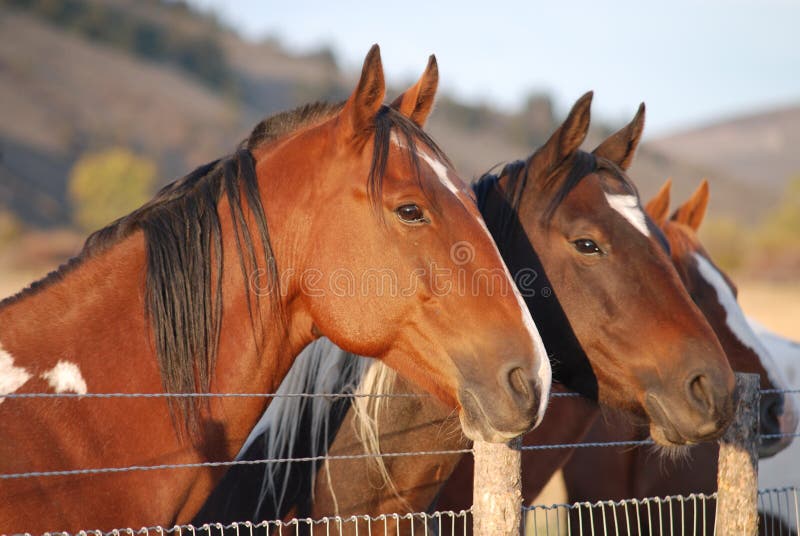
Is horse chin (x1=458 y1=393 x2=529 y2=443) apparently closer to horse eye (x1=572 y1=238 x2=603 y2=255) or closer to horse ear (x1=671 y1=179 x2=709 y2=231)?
horse eye (x1=572 y1=238 x2=603 y2=255)

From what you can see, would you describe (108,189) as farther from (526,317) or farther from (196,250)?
(526,317)

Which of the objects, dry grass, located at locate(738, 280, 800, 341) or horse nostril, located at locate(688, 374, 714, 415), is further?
dry grass, located at locate(738, 280, 800, 341)

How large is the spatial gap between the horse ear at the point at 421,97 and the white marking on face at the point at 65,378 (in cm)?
159

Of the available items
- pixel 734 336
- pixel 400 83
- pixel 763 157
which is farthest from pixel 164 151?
pixel 763 157

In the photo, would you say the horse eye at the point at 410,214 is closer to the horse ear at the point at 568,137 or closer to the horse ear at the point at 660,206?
the horse ear at the point at 568,137

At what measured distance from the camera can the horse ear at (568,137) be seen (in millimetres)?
3643

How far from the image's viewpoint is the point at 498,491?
2.76 metres

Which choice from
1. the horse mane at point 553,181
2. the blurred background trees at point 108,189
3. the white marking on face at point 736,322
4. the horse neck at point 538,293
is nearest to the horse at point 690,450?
the white marking on face at point 736,322

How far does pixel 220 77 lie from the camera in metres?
76.2

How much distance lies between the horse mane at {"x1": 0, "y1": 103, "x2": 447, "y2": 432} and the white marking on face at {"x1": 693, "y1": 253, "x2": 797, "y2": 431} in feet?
7.46

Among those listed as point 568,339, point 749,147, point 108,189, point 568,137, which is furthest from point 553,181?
point 749,147

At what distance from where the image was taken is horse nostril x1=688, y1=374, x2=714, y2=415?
10.0ft

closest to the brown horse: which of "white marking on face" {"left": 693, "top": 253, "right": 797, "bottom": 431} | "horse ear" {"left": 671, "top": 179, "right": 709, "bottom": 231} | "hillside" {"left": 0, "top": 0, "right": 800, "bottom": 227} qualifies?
"white marking on face" {"left": 693, "top": 253, "right": 797, "bottom": 431}

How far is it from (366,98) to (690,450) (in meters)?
3.09
